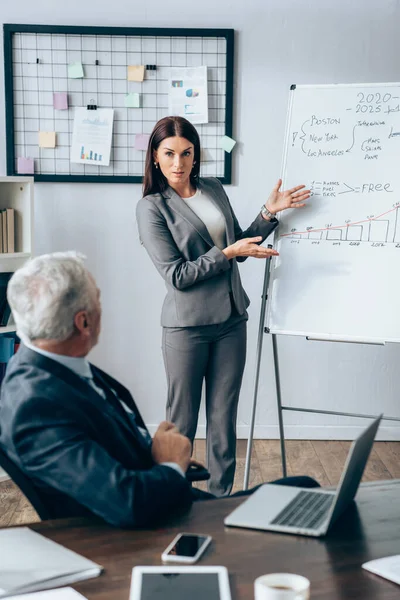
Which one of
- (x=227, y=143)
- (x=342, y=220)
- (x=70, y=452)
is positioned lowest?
(x=70, y=452)

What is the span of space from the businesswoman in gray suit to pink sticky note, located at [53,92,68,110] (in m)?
1.10

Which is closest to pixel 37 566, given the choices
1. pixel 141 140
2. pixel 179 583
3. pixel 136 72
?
pixel 179 583

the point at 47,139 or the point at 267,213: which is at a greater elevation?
the point at 47,139

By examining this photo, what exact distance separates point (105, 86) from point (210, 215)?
1275 mm

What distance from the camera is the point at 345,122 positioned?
2764 mm

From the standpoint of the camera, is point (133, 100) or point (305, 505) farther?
point (133, 100)

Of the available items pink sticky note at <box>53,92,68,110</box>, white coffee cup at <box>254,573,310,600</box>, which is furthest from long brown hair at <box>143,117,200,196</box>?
white coffee cup at <box>254,573,310,600</box>

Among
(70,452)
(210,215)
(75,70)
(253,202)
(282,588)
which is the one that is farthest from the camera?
(253,202)

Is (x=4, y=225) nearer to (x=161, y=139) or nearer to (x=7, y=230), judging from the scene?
(x=7, y=230)

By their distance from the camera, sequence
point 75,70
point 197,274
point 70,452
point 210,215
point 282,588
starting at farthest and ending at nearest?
point 75,70
point 210,215
point 197,274
point 70,452
point 282,588

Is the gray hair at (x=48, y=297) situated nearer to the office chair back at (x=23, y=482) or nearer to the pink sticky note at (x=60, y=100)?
the office chair back at (x=23, y=482)

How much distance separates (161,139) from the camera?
2748mm

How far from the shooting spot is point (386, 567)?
1.15m

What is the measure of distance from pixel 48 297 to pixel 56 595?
1.85 ft
